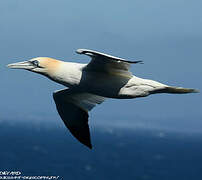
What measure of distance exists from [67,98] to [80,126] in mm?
771

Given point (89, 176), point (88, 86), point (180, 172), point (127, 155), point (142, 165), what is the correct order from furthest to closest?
point (127, 155), point (142, 165), point (180, 172), point (89, 176), point (88, 86)

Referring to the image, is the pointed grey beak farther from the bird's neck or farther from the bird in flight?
the bird's neck

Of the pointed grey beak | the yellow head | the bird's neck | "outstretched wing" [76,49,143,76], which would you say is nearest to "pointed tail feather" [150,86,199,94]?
"outstretched wing" [76,49,143,76]

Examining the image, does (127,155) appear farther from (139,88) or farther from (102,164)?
(139,88)

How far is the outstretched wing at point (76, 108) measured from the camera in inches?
617

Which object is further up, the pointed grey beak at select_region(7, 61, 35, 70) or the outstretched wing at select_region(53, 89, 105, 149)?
the pointed grey beak at select_region(7, 61, 35, 70)

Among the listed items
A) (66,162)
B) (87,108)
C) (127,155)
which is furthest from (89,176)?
(87,108)

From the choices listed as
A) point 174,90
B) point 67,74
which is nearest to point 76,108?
point 67,74

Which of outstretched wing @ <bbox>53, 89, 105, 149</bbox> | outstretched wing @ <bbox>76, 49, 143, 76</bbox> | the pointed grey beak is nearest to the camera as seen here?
outstretched wing @ <bbox>76, 49, 143, 76</bbox>

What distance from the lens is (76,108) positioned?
1584 cm

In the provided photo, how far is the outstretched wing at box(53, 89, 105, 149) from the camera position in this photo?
15.7 meters

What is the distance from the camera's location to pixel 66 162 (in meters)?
115

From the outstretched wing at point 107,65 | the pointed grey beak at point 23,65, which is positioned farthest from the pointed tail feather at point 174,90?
the pointed grey beak at point 23,65

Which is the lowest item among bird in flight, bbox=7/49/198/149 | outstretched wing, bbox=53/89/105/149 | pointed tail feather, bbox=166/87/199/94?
outstretched wing, bbox=53/89/105/149
